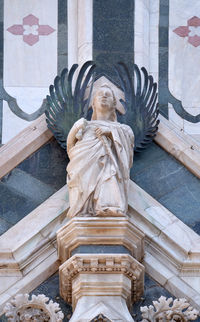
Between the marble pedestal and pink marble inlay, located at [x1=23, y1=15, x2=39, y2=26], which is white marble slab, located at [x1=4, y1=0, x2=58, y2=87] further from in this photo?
the marble pedestal

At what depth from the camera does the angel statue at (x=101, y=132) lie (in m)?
17.2

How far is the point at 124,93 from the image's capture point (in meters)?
18.6

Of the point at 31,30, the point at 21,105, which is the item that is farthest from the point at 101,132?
the point at 31,30

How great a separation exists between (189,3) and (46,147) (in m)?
Answer: 2.44

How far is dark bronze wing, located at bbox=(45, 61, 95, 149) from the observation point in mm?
18281

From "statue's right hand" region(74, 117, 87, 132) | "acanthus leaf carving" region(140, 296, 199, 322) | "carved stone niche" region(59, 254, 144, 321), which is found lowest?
"acanthus leaf carving" region(140, 296, 199, 322)

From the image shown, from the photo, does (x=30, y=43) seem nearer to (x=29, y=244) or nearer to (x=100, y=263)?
(x=29, y=244)

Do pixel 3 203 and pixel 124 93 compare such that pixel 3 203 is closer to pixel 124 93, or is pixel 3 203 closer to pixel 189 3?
pixel 124 93

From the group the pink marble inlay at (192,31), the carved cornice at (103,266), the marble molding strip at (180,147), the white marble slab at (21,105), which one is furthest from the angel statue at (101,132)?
the pink marble inlay at (192,31)

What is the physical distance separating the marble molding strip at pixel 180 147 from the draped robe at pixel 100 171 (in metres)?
0.79

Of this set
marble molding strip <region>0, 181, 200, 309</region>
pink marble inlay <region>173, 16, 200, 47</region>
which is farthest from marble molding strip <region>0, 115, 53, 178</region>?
pink marble inlay <region>173, 16, 200, 47</region>

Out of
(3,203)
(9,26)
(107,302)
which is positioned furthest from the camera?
(9,26)

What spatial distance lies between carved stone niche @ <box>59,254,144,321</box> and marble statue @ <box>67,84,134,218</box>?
1.52 ft

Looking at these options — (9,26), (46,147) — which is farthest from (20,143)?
(9,26)
